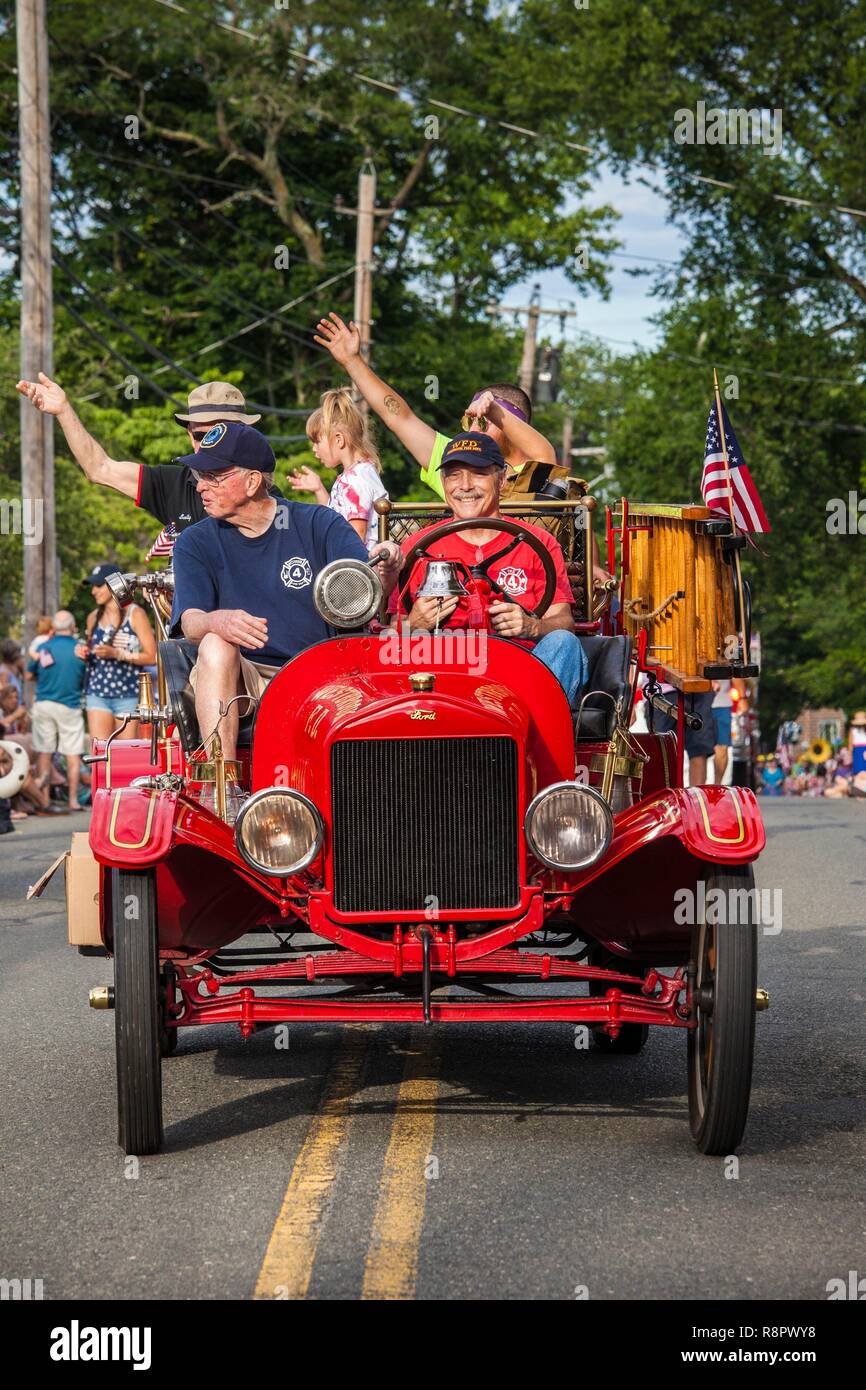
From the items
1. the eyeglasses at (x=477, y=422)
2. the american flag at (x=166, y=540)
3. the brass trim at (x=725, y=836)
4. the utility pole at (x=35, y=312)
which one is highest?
the utility pole at (x=35, y=312)

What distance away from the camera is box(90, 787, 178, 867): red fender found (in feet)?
18.8

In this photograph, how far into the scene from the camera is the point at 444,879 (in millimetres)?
5840

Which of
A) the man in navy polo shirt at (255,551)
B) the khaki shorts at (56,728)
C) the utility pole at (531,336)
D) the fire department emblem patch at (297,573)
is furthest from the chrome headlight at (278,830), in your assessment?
the utility pole at (531,336)

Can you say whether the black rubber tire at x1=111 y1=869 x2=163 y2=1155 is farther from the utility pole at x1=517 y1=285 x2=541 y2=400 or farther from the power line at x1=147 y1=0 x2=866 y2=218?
the utility pole at x1=517 y1=285 x2=541 y2=400

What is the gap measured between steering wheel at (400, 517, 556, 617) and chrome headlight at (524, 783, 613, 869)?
105cm

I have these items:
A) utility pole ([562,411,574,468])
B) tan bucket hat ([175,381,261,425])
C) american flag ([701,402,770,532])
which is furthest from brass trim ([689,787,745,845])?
utility pole ([562,411,574,468])

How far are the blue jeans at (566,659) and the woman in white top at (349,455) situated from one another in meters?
2.40

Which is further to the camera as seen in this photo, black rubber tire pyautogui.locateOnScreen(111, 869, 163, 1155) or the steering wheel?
the steering wheel

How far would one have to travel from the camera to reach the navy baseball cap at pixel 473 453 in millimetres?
7156

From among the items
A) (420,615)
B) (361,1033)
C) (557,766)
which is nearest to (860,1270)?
(557,766)

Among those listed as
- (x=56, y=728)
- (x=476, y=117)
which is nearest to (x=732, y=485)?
(x=56, y=728)

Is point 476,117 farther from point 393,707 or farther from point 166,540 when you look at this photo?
point 393,707

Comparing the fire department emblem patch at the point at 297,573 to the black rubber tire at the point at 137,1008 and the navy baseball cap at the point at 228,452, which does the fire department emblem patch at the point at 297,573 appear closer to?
the navy baseball cap at the point at 228,452
